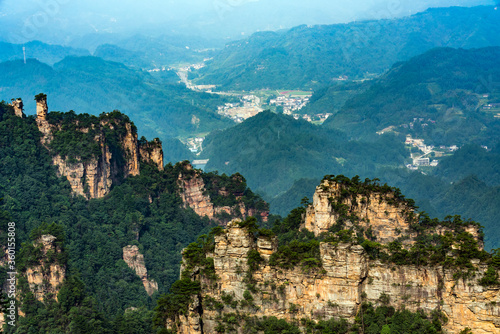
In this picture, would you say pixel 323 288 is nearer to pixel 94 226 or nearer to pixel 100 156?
pixel 94 226

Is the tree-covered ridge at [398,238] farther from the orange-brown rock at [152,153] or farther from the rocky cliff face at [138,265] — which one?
the orange-brown rock at [152,153]

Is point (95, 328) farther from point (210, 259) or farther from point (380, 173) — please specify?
point (380, 173)

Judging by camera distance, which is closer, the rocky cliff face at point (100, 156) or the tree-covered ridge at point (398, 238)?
the tree-covered ridge at point (398, 238)

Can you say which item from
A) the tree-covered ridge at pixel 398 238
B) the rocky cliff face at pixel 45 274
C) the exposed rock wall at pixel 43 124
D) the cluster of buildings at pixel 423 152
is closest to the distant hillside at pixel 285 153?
the cluster of buildings at pixel 423 152

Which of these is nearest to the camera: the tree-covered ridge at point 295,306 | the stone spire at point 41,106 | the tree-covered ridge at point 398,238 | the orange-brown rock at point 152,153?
the tree-covered ridge at point 295,306

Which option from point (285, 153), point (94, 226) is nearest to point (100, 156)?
point (94, 226)

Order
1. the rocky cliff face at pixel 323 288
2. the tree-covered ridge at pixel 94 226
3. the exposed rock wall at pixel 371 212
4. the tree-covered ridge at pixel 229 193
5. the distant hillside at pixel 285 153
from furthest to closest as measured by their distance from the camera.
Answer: the distant hillside at pixel 285 153, the tree-covered ridge at pixel 229 193, the tree-covered ridge at pixel 94 226, the exposed rock wall at pixel 371 212, the rocky cliff face at pixel 323 288
